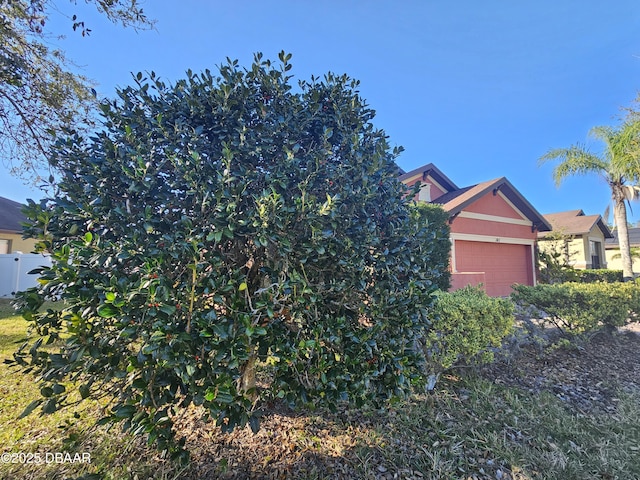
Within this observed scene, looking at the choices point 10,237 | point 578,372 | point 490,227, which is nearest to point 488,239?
point 490,227

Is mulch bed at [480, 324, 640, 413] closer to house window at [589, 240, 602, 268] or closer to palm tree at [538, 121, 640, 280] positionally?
palm tree at [538, 121, 640, 280]

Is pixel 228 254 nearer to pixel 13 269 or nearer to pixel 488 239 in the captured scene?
pixel 488 239

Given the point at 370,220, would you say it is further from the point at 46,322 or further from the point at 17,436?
the point at 17,436

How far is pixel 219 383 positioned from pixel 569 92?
48.9 ft

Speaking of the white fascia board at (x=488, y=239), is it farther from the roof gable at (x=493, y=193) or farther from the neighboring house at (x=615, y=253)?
the neighboring house at (x=615, y=253)

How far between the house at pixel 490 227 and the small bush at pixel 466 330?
8.26m

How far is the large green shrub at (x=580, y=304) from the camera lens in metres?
5.86

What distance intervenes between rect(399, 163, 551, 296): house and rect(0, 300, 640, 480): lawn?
9.15 m

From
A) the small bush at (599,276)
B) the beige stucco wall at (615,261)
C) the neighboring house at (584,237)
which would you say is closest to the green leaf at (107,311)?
the small bush at (599,276)

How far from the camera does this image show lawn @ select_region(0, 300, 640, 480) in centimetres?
259

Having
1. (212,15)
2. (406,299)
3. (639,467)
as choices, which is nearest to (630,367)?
(639,467)

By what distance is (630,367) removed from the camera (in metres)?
5.40

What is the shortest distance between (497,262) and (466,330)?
41.4 feet

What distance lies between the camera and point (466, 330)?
13.4 ft
